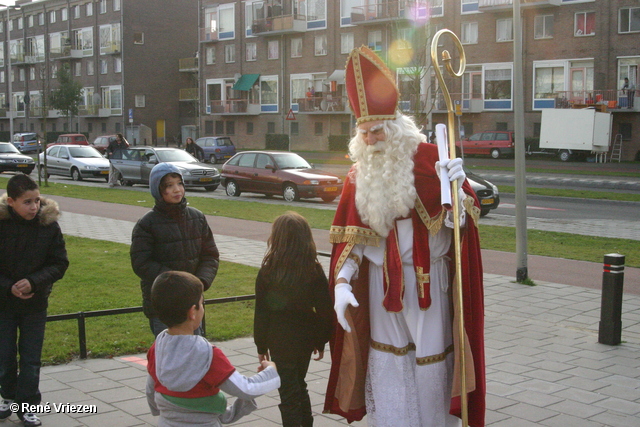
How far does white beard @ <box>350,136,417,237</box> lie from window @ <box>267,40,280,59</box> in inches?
2161

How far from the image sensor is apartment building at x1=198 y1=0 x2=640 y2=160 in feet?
135

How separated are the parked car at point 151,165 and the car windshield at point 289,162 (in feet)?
12.3

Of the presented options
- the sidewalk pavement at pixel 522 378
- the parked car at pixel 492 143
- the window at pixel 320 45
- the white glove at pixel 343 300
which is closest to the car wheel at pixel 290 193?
the sidewalk pavement at pixel 522 378

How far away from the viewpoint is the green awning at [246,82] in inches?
2323

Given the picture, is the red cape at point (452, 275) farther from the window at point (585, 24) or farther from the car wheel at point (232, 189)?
the window at point (585, 24)

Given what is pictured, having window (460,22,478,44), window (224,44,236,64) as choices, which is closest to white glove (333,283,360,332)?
window (460,22,478,44)

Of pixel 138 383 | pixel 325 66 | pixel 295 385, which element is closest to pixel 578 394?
pixel 295 385

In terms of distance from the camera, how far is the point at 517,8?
10.5 meters

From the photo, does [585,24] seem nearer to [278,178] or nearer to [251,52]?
[251,52]

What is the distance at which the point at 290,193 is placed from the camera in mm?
21734

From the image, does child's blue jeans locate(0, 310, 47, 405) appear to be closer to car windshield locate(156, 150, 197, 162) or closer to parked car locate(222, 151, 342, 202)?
parked car locate(222, 151, 342, 202)

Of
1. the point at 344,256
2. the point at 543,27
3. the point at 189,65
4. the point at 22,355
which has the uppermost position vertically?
the point at 189,65

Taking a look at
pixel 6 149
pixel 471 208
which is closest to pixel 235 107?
pixel 6 149

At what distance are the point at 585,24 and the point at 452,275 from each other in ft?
140
